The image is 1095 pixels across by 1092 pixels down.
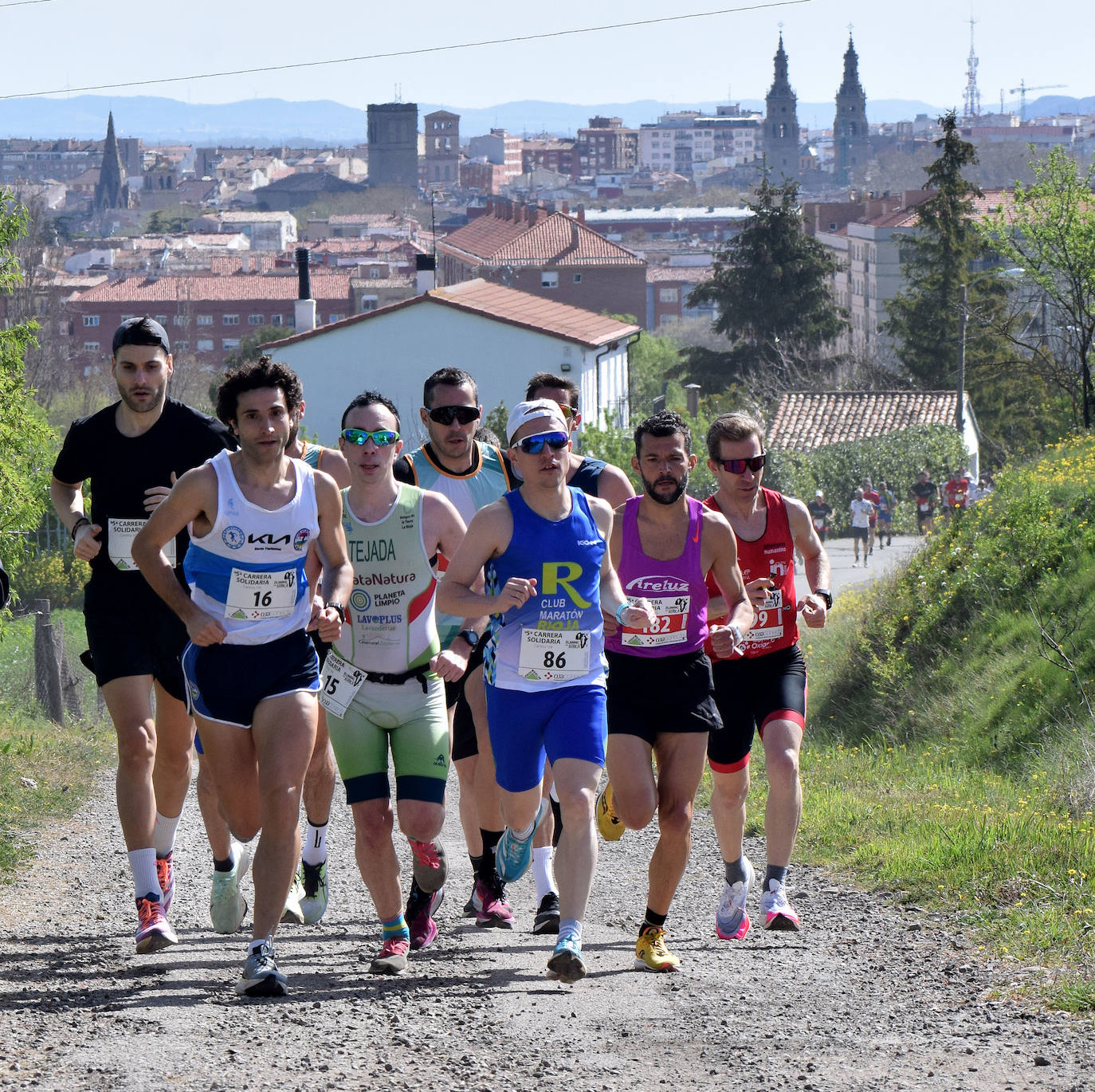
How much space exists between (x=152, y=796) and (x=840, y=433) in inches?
1951

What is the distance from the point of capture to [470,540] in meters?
5.97

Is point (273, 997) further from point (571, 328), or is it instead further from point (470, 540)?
point (571, 328)

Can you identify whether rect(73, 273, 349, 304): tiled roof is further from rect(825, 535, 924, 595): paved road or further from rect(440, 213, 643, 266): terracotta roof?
rect(825, 535, 924, 595): paved road

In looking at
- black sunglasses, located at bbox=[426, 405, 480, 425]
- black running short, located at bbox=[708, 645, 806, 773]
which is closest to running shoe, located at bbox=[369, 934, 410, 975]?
black running short, located at bbox=[708, 645, 806, 773]

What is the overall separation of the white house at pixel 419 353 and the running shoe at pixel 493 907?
148 ft

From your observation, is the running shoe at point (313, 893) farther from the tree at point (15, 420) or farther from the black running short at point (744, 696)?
the tree at point (15, 420)

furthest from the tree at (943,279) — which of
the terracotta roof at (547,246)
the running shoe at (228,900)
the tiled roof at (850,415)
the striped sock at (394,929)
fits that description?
the striped sock at (394,929)

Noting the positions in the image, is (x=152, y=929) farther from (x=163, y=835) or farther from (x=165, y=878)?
(x=163, y=835)

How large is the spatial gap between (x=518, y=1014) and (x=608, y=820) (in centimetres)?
120

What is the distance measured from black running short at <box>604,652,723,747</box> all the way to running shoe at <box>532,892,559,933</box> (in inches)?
37.5

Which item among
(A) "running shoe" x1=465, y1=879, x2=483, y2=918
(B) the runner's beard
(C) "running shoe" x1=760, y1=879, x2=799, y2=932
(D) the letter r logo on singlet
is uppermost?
(B) the runner's beard

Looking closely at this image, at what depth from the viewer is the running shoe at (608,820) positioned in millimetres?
6441

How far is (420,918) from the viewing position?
6434mm

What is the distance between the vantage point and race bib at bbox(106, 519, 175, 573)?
20.6 feet
